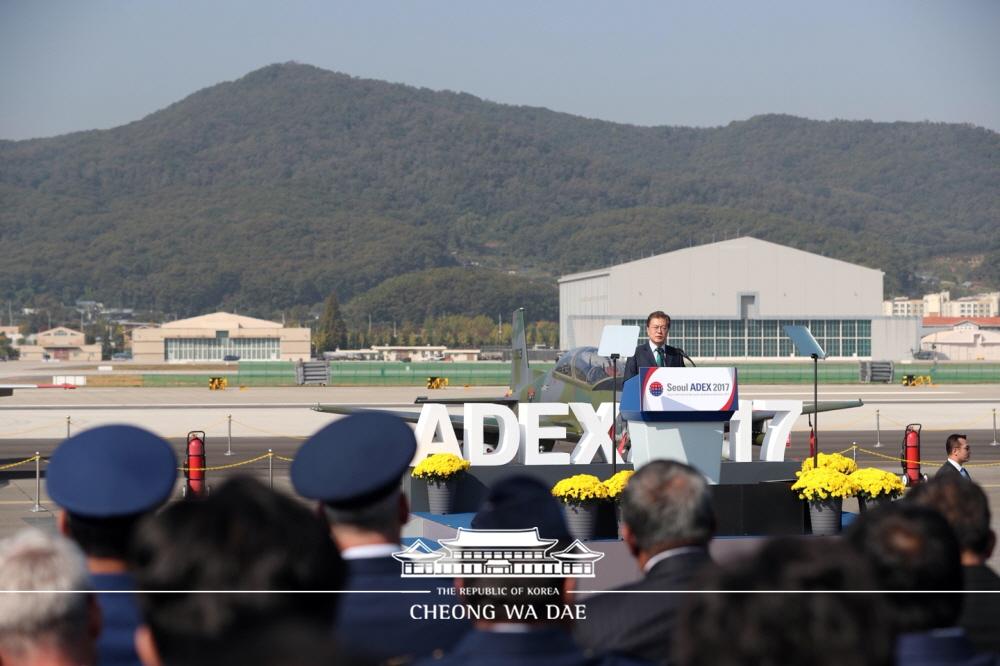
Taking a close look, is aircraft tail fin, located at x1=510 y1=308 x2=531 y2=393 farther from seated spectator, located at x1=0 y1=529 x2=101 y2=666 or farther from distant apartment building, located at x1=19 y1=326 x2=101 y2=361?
distant apartment building, located at x1=19 y1=326 x2=101 y2=361

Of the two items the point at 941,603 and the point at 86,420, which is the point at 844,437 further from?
the point at 941,603

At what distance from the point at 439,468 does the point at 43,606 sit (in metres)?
9.66

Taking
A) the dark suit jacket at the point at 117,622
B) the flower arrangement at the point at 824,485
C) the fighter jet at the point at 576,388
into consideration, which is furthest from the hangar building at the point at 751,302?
the dark suit jacket at the point at 117,622

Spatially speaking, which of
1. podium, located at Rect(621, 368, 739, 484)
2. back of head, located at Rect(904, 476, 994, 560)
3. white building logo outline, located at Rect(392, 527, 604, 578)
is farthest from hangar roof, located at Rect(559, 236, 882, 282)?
white building logo outline, located at Rect(392, 527, 604, 578)

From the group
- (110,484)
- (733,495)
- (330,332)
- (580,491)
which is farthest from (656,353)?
(330,332)

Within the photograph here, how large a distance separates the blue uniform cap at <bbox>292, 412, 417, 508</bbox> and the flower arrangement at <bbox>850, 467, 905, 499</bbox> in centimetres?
907

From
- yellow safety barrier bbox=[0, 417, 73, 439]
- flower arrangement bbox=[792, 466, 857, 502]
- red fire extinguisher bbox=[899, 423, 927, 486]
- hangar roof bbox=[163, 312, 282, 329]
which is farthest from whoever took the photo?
hangar roof bbox=[163, 312, 282, 329]

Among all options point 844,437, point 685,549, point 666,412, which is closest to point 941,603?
point 685,549

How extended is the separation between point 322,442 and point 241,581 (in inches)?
50.4

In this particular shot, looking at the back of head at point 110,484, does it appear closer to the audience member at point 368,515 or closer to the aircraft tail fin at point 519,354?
the audience member at point 368,515

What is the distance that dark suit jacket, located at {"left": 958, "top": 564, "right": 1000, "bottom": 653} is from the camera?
4.20m

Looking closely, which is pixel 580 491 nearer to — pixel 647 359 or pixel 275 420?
pixel 647 359

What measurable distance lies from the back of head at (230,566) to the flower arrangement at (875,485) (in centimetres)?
1018

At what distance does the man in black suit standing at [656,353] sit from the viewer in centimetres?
1245
